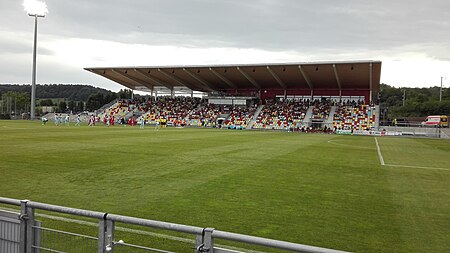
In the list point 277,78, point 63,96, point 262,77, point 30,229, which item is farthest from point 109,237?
point 63,96

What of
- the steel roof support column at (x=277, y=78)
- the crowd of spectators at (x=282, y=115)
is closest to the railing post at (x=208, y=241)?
the steel roof support column at (x=277, y=78)

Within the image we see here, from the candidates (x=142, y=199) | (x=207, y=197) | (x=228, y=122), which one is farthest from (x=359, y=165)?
(x=228, y=122)

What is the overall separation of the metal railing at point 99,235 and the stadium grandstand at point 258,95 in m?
48.8

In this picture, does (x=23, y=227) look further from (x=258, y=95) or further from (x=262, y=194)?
(x=258, y=95)

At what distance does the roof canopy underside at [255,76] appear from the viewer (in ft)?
170

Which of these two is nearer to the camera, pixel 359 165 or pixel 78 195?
pixel 78 195

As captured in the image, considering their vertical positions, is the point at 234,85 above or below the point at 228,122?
above

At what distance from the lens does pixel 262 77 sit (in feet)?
195

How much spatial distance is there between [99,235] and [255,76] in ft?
186

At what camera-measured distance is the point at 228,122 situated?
A: 6216cm

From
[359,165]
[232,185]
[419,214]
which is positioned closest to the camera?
[419,214]

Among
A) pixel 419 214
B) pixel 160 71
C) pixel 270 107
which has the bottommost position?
pixel 419 214

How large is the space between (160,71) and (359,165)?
162 ft

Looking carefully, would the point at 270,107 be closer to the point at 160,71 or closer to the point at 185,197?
the point at 160,71
